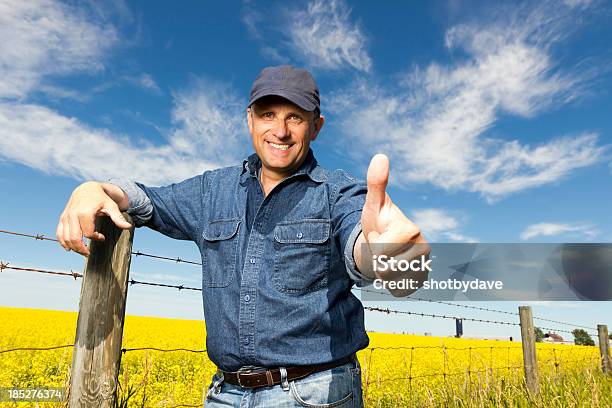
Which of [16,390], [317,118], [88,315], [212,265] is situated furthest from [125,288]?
[317,118]

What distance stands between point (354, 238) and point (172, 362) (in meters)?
8.44

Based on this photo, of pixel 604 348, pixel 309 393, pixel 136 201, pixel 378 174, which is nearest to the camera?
pixel 378 174

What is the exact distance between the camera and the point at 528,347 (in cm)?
598

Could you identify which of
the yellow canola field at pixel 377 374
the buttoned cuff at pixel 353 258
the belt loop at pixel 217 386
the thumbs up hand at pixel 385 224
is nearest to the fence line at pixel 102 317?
the yellow canola field at pixel 377 374

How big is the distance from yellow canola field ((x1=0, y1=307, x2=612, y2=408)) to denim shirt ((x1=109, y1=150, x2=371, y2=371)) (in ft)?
2.66

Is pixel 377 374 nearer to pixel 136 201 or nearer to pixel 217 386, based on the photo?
pixel 217 386

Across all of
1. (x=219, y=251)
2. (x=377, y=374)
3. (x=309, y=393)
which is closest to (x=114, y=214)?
(x=219, y=251)

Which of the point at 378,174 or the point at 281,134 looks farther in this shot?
the point at 281,134

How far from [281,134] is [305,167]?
16cm

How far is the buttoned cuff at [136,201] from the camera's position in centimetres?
203

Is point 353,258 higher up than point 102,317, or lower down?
higher up

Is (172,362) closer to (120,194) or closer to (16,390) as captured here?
(16,390)

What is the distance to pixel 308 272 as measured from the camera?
1.82m

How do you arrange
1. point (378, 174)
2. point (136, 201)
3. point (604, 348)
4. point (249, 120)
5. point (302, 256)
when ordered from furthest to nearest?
point (604, 348) < point (249, 120) < point (136, 201) < point (302, 256) < point (378, 174)
